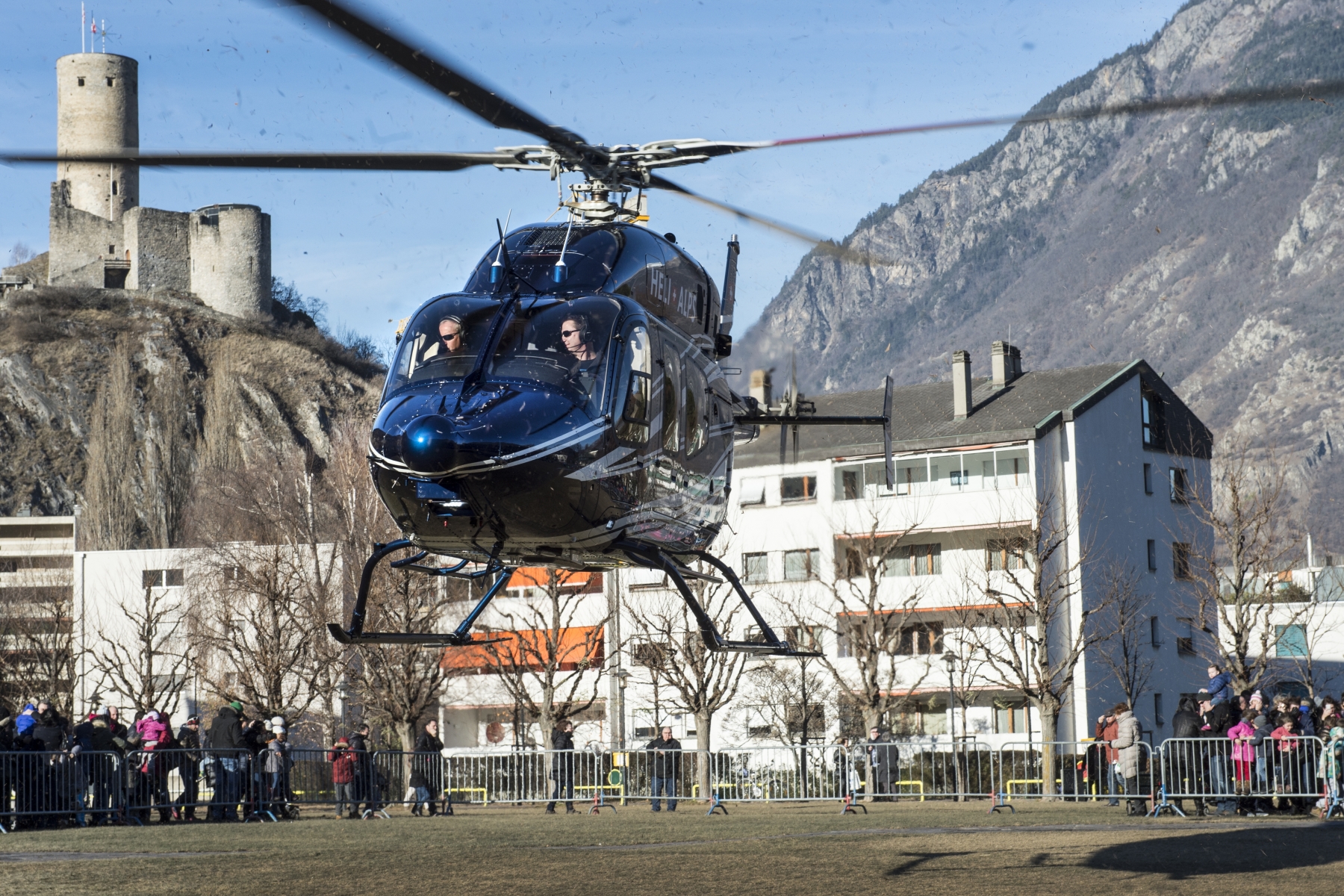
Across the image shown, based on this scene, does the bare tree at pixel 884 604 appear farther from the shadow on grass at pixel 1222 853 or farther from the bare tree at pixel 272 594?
the shadow on grass at pixel 1222 853

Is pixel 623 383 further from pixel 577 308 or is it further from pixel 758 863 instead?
pixel 758 863

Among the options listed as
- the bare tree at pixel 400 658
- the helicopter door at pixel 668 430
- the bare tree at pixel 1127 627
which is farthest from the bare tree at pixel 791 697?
the helicopter door at pixel 668 430

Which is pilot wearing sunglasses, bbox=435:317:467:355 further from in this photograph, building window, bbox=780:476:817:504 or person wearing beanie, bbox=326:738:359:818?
building window, bbox=780:476:817:504

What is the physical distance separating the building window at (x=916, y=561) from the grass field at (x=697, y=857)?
118 ft

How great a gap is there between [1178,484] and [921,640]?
49.2ft

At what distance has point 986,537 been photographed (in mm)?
58156

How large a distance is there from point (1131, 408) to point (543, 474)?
184ft

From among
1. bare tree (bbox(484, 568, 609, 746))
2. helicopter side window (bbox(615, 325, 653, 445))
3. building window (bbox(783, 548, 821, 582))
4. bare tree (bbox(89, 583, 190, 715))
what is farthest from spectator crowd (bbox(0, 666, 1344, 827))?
bare tree (bbox(89, 583, 190, 715))

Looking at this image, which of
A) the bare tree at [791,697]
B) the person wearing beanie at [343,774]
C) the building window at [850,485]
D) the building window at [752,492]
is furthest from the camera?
the building window at [752,492]

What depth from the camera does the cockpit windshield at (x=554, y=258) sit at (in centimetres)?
1339

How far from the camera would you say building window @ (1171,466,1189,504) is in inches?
2544

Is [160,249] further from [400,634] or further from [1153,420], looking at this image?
[400,634]

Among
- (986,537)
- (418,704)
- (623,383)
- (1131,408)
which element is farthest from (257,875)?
(1131,408)

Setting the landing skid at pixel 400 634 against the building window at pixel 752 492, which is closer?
the landing skid at pixel 400 634
